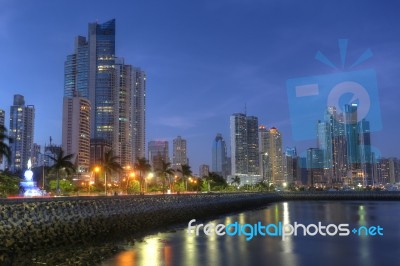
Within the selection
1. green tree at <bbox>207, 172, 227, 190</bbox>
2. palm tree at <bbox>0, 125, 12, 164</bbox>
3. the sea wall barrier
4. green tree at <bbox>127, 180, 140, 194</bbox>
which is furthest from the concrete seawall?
green tree at <bbox>207, 172, 227, 190</bbox>

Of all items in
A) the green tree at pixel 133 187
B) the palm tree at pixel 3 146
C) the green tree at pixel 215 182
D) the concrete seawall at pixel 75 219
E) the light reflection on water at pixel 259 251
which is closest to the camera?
the light reflection on water at pixel 259 251

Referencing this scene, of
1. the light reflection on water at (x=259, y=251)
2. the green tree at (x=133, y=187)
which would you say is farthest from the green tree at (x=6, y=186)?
the green tree at (x=133, y=187)

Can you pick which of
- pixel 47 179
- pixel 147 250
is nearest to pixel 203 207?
pixel 147 250

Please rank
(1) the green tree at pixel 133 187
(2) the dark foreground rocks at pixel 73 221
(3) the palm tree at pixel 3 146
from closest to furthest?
(2) the dark foreground rocks at pixel 73 221
(3) the palm tree at pixel 3 146
(1) the green tree at pixel 133 187

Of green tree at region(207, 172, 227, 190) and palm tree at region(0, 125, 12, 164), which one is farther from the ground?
palm tree at region(0, 125, 12, 164)

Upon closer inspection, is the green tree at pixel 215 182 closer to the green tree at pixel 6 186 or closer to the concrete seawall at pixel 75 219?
the green tree at pixel 6 186

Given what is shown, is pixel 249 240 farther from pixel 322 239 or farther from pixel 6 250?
pixel 6 250

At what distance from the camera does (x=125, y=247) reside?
1047 inches

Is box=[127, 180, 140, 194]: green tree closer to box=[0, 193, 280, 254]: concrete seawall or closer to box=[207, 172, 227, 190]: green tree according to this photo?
box=[207, 172, 227, 190]: green tree

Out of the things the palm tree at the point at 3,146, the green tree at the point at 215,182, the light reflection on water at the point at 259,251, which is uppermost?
the palm tree at the point at 3,146

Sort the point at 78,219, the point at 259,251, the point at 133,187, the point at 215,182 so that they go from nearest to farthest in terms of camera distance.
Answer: the point at 259,251 < the point at 78,219 < the point at 133,187 < the point at 215,182

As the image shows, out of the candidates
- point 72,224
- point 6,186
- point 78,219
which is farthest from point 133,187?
point 72,224

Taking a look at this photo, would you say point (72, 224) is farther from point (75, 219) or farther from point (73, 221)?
point (75, 219)

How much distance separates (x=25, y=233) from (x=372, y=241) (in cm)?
2229
